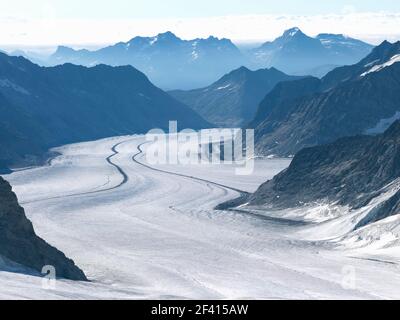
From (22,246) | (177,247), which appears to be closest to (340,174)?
(177,247)

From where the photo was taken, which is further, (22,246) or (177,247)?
(177,247)

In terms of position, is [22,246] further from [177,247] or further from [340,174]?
[340,174]

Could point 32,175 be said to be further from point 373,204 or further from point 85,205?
point 373,204

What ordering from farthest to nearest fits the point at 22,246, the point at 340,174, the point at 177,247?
the point at 340,174, the point at 177,247, the point at 22,246

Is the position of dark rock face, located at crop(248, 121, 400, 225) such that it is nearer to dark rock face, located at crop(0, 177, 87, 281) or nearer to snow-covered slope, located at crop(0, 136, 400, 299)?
snow-covered slope, located at crop(0, 136, 400, 299)

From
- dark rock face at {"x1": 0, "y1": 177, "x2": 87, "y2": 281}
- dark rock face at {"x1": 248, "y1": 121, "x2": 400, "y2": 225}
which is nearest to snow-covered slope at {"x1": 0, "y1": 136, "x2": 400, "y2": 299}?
dark rock face at {"x1": 0, "y1": 177, "x2": 87, "y2": 281}

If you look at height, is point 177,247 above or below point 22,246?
below
